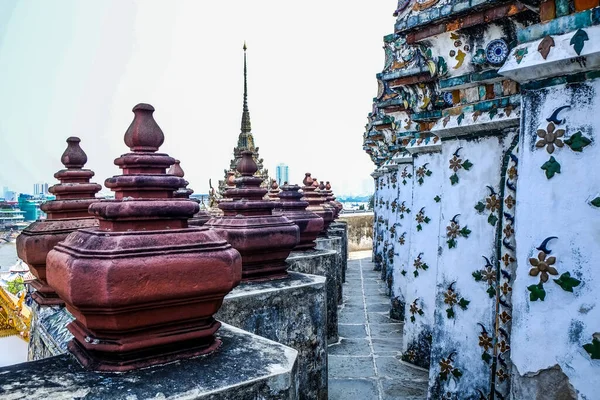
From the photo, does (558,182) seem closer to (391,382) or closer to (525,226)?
(525,226)

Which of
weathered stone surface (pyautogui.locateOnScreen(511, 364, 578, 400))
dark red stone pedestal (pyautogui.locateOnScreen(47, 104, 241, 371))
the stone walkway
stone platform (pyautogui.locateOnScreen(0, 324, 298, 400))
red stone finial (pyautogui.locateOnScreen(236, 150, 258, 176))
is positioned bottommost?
the stone walkway

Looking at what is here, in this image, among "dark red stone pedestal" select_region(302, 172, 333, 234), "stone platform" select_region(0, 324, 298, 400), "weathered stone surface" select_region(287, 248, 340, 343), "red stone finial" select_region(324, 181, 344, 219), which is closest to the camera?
"stone platform" select_region(0, 324, 298, 400)

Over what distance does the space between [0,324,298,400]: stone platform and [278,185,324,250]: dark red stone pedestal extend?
338 cm

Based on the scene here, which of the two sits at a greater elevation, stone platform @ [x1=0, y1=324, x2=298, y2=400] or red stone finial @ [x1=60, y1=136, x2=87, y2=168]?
red stone finial @ [x1=60, y1=136, x2=87, y2=168]

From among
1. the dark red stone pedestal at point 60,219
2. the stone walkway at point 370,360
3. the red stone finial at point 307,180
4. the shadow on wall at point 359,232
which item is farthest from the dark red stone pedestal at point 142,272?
the shadow on wall at point 359,232

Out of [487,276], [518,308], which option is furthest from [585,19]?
[487,276]

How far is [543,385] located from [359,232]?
18539 millimetres

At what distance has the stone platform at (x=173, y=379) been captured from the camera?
1691mm

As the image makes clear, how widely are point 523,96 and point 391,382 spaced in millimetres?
3572

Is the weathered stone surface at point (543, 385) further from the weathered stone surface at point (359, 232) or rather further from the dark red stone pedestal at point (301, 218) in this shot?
the weathered stone surface at point (359, 232)

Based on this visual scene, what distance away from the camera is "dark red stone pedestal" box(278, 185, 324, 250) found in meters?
5.49

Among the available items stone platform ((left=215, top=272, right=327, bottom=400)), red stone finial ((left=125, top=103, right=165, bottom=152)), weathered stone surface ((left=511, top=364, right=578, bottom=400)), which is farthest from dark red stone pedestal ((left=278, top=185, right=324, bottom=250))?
red stone finial ((left=125, top=103, right=165, bottom=152))

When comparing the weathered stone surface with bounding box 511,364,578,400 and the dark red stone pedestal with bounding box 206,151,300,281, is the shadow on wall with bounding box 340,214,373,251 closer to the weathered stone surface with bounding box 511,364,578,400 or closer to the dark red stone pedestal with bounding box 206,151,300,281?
the dark red stone pedestal with bounding box 206,151,300,281

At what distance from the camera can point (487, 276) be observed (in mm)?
3795
